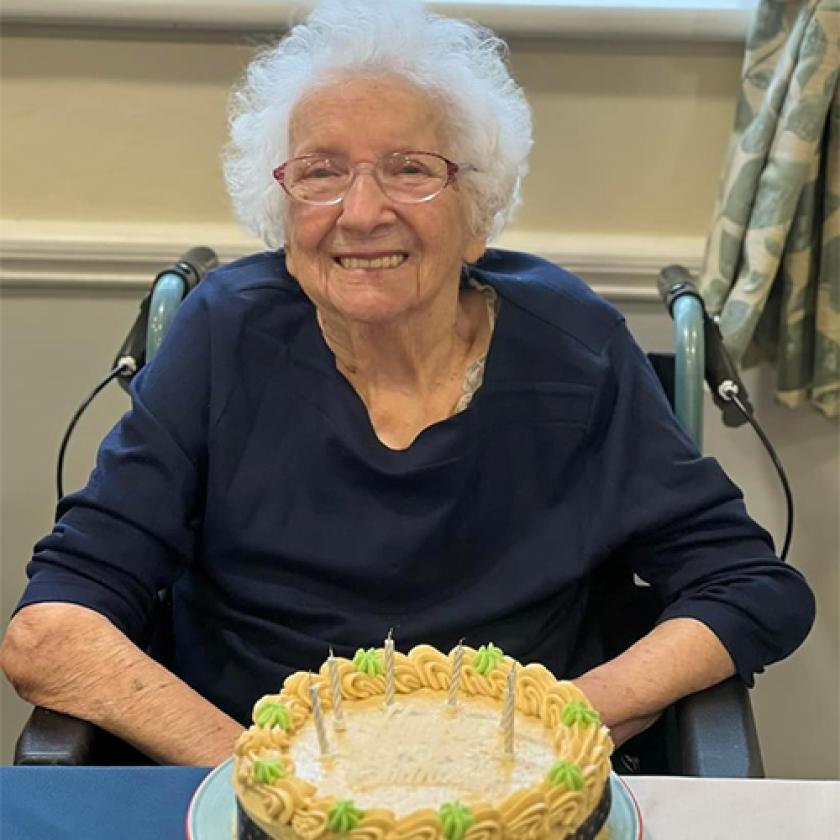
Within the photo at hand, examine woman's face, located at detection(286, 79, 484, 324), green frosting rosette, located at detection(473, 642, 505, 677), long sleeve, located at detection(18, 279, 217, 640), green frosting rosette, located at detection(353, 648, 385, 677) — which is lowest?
long sleeve, located at detection(18, 279, 217, 640)

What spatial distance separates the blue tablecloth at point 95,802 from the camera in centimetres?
101

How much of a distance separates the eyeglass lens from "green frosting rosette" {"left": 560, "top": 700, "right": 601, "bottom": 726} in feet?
2.29

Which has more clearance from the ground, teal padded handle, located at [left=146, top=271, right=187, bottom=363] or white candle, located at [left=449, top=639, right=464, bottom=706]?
white candle, located at [left=449, top=639, right=464, bottom=706]

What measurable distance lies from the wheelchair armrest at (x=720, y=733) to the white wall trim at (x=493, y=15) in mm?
1149

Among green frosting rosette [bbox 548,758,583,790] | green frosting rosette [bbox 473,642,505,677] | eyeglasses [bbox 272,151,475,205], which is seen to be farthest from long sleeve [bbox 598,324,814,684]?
green frosting rosette [bbox 548,758,583,790]

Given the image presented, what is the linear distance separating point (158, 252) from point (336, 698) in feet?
4.55

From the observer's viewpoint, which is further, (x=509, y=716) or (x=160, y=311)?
(x=160, y=311)

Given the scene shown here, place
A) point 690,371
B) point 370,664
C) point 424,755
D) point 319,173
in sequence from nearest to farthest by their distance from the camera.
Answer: point 424,755
point 370,664
point 319,173
point 690,371

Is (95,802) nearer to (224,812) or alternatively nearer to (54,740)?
(224,812)

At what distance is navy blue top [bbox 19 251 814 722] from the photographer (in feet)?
5.03

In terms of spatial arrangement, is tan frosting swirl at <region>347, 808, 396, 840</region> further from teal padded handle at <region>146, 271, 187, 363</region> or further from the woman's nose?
teal padded handle at <region>146, 271, 187, 363</region>

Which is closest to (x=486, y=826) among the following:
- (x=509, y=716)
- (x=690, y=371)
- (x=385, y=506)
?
(x=509, y=716)

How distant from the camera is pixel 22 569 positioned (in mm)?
2439

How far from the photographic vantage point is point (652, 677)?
55.9 inches
